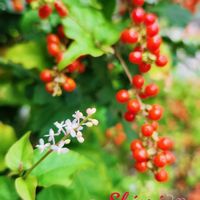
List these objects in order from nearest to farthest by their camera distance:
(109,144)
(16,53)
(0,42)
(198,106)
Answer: (16,53) < (0,42) < (109,144) < (198,106)

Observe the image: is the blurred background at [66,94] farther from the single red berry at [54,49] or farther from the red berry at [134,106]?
the red berry at [134,106]

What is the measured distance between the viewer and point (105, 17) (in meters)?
1.13

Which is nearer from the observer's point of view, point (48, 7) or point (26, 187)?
point (26, 187)

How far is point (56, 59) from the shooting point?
111cm

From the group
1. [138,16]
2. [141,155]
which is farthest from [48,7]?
[141,155]

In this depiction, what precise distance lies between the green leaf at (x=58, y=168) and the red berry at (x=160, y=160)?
15 centimetres

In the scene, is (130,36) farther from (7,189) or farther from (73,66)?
(7,189)

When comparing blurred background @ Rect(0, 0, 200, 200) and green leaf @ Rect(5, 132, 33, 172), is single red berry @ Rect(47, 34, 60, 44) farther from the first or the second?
green leaf @ Rect(5, 132, 33, 172)

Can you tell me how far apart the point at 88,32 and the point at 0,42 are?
45 cm

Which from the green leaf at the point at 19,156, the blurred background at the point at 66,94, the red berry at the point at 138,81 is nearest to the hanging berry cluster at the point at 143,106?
the red berry at the point at 138,81

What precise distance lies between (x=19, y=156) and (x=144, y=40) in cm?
40

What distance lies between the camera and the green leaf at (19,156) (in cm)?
88

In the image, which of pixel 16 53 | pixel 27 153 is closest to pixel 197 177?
pixel 16 53

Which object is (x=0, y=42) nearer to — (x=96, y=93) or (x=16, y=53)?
(x=16, y=53)
